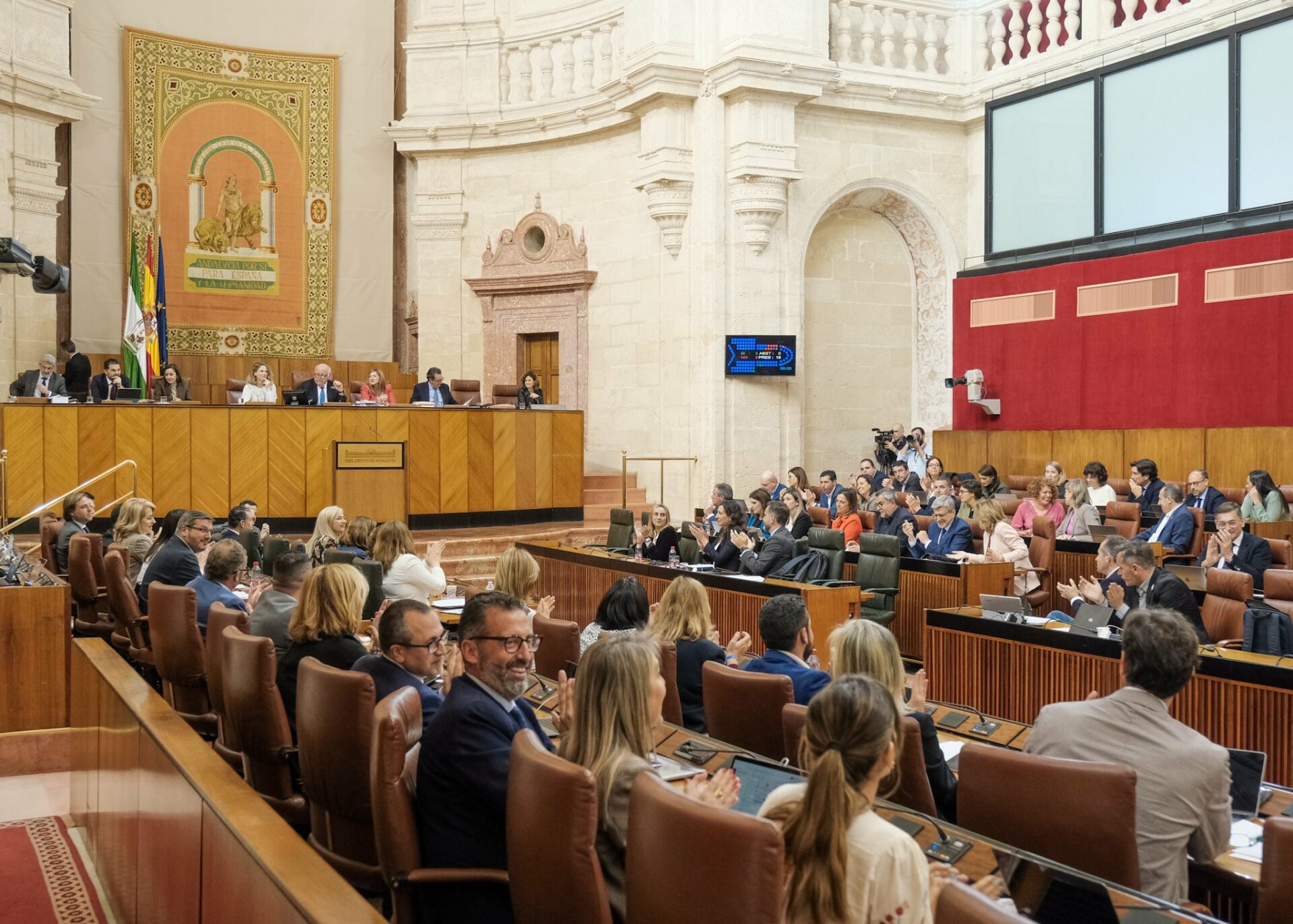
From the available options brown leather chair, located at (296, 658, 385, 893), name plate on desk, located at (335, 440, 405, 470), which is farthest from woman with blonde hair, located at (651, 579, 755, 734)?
name plate on desk, located at (335, 440, 405, 470)

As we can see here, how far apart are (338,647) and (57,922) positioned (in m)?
1.24

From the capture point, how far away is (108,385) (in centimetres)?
1156

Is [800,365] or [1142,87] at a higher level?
[1142,87]

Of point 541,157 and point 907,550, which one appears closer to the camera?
point 907,550

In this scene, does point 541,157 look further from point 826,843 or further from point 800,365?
point 826,843

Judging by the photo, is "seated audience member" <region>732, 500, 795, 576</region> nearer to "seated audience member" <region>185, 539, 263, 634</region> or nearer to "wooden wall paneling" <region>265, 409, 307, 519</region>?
"seated audience member" <region>185, 539, 263, 634</region>

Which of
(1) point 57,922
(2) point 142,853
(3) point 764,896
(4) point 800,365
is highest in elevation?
(4) point 800,365

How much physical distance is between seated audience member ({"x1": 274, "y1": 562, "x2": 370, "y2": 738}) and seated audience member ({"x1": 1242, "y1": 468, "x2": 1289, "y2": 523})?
7.37m

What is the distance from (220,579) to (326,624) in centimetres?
172

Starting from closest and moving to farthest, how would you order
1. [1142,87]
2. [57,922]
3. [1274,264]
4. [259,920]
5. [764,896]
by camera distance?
[764,896] → [259,920] → [57,922] → [1274,264] → [1142,87]

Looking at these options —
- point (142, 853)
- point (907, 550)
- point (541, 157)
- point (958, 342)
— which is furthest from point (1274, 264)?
point (142, 853)

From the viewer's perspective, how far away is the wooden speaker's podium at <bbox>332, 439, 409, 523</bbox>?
37.5 ft

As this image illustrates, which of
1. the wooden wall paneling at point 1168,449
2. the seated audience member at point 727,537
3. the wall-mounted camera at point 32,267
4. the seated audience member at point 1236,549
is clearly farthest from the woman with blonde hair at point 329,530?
the wooden wall paneling at point 1168,449

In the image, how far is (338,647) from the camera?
12.1 ft
